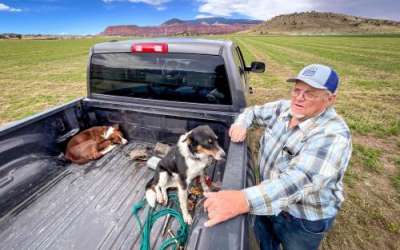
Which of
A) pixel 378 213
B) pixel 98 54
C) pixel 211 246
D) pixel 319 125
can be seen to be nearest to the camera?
pixel 211 246

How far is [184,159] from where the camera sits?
253 centimetres

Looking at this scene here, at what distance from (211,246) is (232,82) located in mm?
1874

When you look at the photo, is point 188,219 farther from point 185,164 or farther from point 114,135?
point 114,135

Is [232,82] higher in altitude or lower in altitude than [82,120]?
higher

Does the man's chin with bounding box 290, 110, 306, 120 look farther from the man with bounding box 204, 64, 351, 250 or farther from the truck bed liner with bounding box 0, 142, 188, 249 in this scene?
the truck bed liner with bounding box 0, 142, 188, 249

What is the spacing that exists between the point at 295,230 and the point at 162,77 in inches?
89.0

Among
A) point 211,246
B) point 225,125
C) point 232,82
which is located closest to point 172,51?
point 232,82

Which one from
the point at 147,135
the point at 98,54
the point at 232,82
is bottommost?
the point at 147,135

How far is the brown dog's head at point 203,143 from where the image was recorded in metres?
2.37

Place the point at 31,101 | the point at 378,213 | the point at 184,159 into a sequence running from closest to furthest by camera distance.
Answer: the point at 184,159
the point at 378,213
the point at 31,101

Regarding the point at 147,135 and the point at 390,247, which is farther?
the point at 147,135

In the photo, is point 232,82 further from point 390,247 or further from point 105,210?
point 390,247

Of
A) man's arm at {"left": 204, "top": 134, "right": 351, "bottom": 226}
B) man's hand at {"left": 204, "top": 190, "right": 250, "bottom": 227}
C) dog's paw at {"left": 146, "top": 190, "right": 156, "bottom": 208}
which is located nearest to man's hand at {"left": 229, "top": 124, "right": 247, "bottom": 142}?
man's arm at {"left": 204, "top": 134, "right": 351, "bottom": 226}

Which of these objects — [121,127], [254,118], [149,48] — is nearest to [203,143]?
[254,118]
